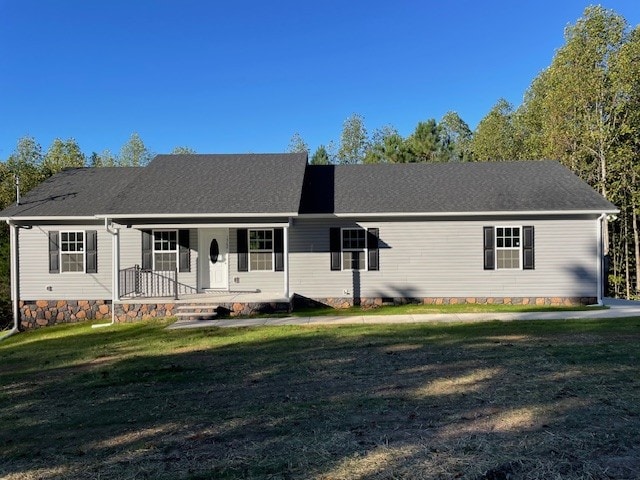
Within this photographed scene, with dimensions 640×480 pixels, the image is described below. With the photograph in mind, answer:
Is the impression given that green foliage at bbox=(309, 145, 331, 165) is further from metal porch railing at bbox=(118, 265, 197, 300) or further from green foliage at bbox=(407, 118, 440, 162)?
metal porch railing at bbox=(118, 265, 197, 300)

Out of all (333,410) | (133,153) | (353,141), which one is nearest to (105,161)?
(133,153)

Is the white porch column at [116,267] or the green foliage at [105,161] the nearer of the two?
the white porch column at [116,267]

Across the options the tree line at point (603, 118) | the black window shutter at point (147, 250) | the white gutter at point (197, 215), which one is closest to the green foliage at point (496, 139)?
the tree line at point (603, 118)

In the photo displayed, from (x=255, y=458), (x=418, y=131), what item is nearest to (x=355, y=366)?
(x=255, y=458)

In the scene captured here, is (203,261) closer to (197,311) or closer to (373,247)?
(197,311)

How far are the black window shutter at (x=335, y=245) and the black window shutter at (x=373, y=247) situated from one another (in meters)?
0.90

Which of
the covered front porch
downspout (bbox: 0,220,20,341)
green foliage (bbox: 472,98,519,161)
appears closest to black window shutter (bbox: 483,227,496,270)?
the covered front porch

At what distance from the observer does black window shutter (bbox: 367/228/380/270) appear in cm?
1409

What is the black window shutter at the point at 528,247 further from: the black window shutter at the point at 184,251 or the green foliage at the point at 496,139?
the green foliage at the point at 496,139

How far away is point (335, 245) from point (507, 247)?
5.11 meters

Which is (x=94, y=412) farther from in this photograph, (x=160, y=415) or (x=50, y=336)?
(x=50, y=336)

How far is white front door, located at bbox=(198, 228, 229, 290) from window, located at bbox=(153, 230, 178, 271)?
0.77m

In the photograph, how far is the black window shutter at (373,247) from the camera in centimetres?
1409

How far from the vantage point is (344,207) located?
14094 millimetres
